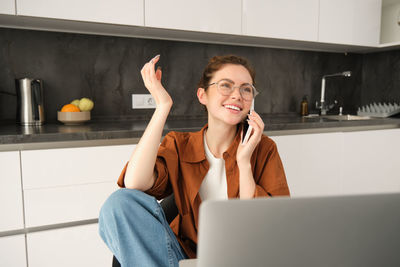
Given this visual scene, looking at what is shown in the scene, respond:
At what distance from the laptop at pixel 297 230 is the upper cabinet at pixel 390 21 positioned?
9.42 ft

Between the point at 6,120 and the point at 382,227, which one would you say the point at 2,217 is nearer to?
the point at 6,120

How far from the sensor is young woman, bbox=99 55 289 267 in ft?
2.88

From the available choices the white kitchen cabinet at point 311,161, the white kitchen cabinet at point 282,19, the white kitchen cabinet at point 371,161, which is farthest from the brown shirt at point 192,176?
the white kitchen cabinet at point 371,161

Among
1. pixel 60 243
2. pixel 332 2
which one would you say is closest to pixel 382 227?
pixel 60 243

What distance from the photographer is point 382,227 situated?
464 mm

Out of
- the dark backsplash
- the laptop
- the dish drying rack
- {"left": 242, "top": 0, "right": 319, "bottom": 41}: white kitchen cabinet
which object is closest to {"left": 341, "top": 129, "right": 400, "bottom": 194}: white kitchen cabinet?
the dish drying rack

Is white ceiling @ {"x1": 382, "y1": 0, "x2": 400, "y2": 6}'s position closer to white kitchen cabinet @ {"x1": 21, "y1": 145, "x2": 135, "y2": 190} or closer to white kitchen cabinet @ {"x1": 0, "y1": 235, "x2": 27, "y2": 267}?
white kitchen cabinet @ {"x1": 21, "y1": 145, "x2": 135, "y2": 190}

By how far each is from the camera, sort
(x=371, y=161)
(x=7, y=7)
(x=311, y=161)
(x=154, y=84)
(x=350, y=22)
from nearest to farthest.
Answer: (x=154, y=84) < (x=7, y=7) < (x=311, y=161) < (x=371, y=161) < (x=350, y=22)

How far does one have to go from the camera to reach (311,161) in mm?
2135

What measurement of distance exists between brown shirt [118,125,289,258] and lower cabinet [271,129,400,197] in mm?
876

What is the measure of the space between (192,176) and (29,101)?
117cm

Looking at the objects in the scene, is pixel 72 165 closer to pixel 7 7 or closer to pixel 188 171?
pixel 188 171

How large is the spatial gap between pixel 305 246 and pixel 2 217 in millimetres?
1439

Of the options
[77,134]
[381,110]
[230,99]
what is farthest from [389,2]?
[77,134]
